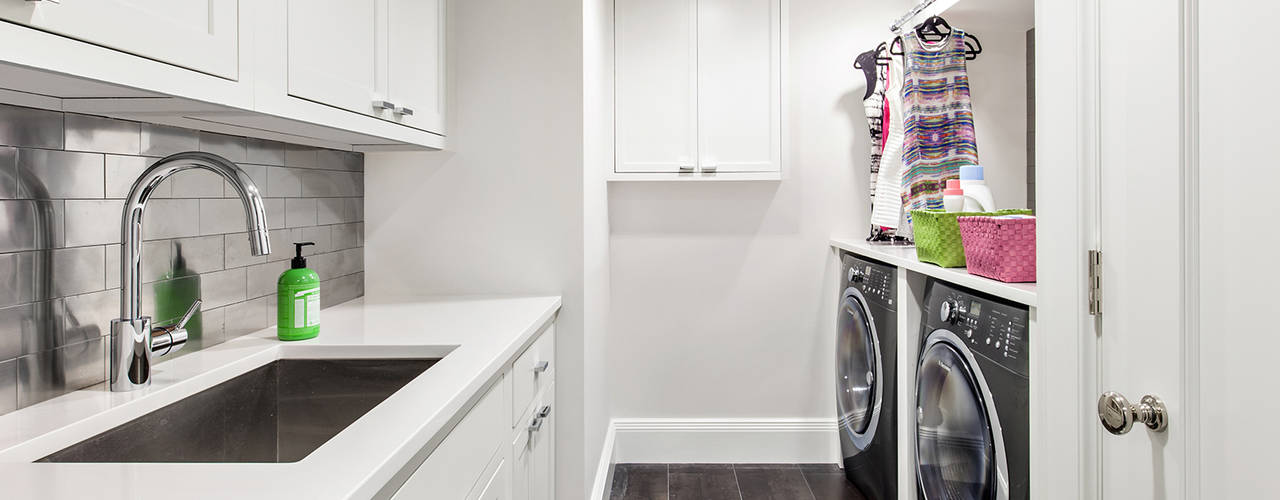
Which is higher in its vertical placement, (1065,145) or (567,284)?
(1065,145)

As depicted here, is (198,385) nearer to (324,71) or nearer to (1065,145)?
(324,71)

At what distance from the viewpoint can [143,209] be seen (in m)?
1.11

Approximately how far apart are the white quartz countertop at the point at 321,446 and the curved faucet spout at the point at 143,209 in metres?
0.16

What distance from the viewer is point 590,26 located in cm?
219

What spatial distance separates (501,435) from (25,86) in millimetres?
932

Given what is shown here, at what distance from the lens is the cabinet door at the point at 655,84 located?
2.75 meters

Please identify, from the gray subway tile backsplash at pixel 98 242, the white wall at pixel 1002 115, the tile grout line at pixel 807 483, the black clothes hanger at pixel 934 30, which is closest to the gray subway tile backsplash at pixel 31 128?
the gray subway tile backsplash at pixel 98 242

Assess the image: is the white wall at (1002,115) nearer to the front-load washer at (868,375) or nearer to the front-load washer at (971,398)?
the front-load washer at (868,375)

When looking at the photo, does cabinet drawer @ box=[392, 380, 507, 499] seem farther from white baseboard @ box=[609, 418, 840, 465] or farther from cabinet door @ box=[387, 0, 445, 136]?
white baseboard @ box=[609, 418, 840, 465]

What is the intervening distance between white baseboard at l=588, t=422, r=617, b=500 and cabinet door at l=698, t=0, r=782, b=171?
1.17 metres

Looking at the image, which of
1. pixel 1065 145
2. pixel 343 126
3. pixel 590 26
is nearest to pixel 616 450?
pixel 590 26

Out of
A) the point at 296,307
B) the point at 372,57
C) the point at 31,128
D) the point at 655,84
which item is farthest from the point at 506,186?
the point at 31,128

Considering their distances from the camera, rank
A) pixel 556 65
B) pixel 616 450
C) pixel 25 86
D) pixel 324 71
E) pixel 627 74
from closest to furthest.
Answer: pixel 25 86
pixel 324 71
pixel 556 65
pixel 627 74
pixel 616 450

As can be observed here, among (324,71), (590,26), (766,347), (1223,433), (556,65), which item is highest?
(590,26)
